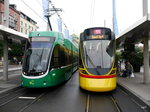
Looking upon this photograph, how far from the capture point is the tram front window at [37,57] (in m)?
7.66

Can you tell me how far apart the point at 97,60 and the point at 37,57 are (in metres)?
3.12

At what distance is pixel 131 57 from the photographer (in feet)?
52.5

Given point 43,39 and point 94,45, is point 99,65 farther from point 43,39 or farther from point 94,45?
point 43,39

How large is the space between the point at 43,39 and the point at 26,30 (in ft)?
180

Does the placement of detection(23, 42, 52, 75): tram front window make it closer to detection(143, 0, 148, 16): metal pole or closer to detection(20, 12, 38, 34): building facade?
detection(143, 0, 148, 16): metal pole

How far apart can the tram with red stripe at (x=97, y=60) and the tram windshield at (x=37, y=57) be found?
1.86 meters

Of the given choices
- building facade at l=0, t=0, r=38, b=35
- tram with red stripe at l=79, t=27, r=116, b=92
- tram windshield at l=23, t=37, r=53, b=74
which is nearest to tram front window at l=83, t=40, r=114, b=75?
tram with red stripe at l=79, t=27, r=116, b=92

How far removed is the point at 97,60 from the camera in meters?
7.44

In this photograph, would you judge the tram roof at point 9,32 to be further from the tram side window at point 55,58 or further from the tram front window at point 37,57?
the tram side window at point 55,58

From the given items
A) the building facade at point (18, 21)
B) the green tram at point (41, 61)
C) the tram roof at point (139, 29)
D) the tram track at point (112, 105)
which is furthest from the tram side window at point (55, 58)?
the building facade at point (18, 21)

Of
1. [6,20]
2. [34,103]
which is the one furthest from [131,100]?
[6,20]

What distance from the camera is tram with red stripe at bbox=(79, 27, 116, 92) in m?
7.07

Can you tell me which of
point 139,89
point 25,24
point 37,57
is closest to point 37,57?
point 37,57

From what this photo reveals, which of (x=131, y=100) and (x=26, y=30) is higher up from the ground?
(x=26, y=30)
